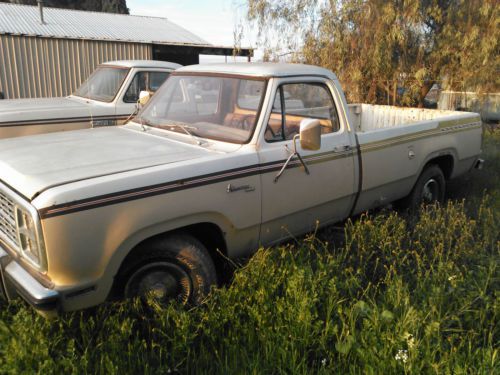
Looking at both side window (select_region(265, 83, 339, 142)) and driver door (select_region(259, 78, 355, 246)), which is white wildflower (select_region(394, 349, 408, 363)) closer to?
driver door (select_region(259, 78, 355, 246))

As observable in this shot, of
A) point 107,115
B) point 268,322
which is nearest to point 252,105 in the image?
point 268,322

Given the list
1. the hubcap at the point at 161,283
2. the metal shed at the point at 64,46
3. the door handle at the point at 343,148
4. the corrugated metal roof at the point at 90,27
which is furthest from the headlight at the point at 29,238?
the corrugated metal roof at the point at 90,27

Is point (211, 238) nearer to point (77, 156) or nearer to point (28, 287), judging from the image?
point (77, 156)

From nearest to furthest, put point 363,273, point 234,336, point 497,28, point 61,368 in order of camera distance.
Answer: point 61,368 < point 234,336 < point 363,273 < point 497,28

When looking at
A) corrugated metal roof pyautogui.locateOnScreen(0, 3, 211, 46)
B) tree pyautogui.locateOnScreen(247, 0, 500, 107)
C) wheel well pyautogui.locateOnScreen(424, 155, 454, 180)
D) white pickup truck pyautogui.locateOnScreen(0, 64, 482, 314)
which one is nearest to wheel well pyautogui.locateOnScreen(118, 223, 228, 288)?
white pickup truck pyautogui.locateOnScreen(0, 64, 482, 314)

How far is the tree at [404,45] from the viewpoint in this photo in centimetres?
1062

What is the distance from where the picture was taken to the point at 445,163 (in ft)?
19.1

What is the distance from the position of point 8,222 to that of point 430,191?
4.77 metres

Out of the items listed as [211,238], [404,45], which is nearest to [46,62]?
[404,45]

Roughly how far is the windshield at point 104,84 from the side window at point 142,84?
0.60 ft

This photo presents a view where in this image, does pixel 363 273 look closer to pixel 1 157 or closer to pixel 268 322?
pixel 268 322

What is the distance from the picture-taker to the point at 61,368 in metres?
2.58

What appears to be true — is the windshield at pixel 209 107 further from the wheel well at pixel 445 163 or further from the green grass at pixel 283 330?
the wheel well at pixel 445 163

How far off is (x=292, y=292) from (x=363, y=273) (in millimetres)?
776
